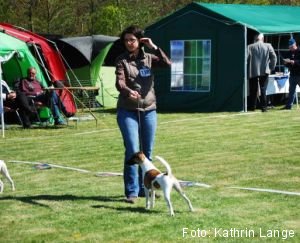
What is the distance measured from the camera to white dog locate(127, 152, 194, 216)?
225 inches

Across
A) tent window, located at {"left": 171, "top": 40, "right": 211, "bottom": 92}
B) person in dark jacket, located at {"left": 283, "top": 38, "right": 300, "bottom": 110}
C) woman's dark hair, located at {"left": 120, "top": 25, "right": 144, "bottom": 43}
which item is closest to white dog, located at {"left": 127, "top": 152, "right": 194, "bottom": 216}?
woman's dark hair, located at {"left": 120, "top": 25, "right": 144, "bottom": 43}

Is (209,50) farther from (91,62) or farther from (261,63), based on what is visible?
(91,62)

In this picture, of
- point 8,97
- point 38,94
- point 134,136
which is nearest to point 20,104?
point 8,97

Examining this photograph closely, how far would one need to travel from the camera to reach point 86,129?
13.2m

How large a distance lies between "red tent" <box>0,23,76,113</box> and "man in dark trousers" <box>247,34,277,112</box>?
4149 mm

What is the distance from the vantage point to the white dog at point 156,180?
5.73m

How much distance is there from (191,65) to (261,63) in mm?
2093

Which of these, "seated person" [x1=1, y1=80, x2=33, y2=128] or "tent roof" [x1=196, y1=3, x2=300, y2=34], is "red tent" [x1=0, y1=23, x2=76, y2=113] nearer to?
"seated person" [x1=1, y1=80, x2=33, y2=128]

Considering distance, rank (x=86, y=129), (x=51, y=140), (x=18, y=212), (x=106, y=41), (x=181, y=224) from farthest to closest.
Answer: (x=106, y=41) → (x=86, y=129) → (x=51, y=140) → (x=18, y=212) → (x=181, y=224)

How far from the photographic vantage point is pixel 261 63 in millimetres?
15484

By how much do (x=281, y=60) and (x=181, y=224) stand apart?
12783 mm

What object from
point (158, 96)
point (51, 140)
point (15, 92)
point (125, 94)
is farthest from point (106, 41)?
point (125, 94)

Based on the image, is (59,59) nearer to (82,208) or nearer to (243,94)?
(243,94)

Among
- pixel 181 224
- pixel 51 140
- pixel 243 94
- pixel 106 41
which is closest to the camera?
pixel 181 224
